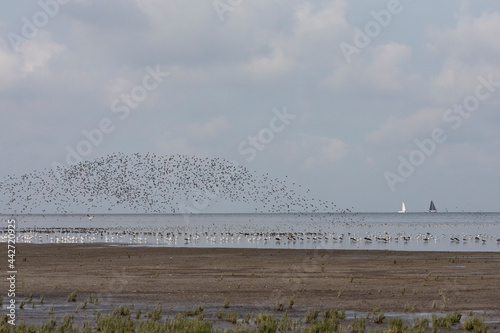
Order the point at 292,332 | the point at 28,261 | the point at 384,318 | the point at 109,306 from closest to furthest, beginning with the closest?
the point at 292,332
the point at 384,318
the point at 109,306
the point at 28,261

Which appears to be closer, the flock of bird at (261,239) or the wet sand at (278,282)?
the wet sand at (278,282)

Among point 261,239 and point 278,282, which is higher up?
point 261,239

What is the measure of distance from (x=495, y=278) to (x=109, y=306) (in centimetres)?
1838

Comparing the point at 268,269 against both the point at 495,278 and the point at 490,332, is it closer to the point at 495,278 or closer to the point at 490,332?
the point at 495,278

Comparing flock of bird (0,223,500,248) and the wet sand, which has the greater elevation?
flock of bird (0,223,500,248)

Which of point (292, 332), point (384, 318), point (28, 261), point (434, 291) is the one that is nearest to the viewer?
point (292, 332)

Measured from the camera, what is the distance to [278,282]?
101 feet

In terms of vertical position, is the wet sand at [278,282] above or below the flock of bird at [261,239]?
below

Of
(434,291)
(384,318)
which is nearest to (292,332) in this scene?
(384,318)

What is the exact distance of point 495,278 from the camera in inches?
1282

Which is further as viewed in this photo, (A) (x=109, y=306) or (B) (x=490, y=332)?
(A) (x=109, y=306)

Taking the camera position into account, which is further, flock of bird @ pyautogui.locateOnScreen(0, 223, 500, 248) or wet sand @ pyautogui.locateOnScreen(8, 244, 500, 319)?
flock of bird @ pyautogui.locateOnScreen(0, 223, 500, 248)

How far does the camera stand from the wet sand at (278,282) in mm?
24484

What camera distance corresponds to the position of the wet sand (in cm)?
2448
